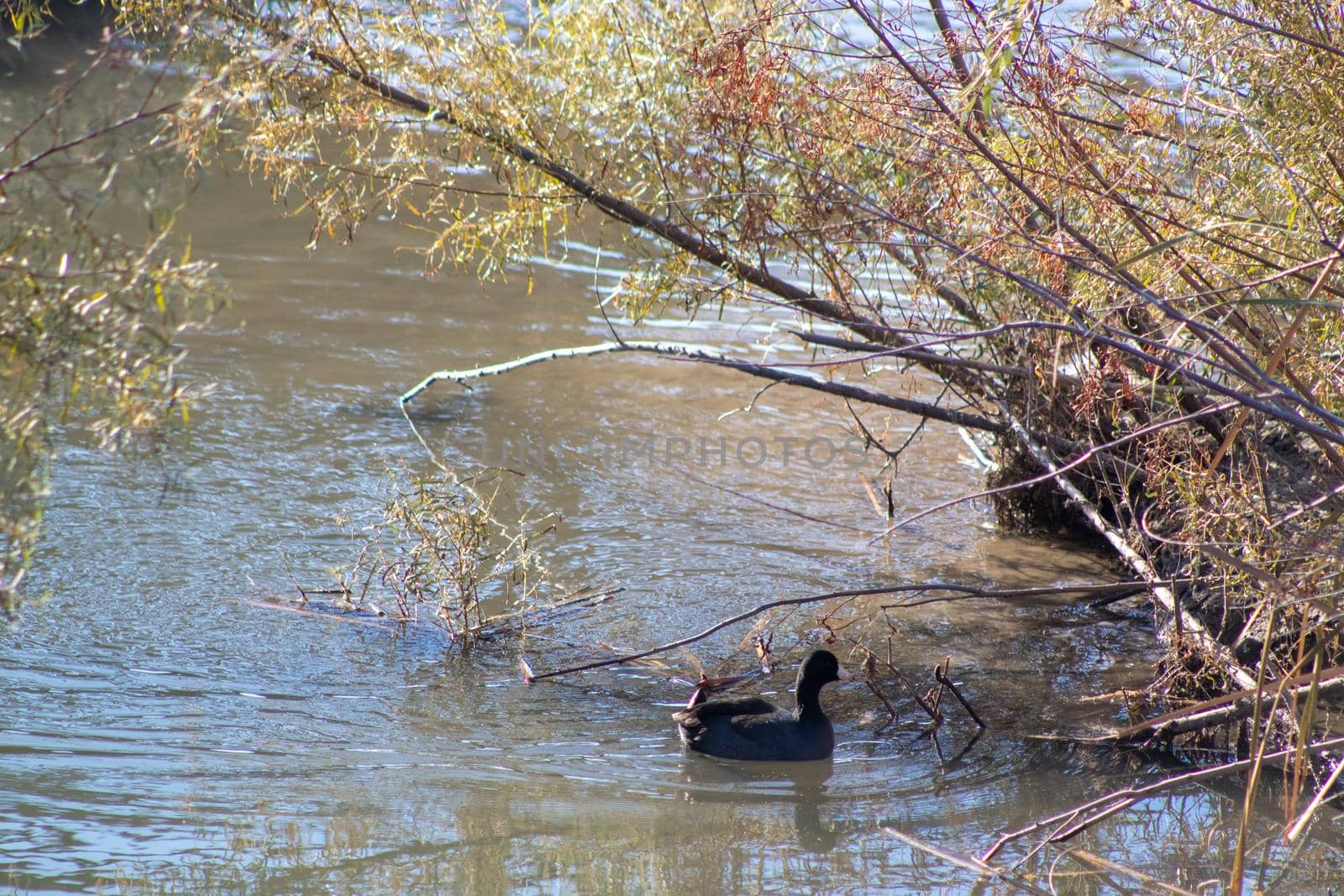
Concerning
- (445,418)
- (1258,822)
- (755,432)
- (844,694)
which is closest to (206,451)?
(445,418)

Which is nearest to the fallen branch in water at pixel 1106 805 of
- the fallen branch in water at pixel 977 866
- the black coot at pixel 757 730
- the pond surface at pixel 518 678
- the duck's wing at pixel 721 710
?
the fallen branch in water at pixel 977 866

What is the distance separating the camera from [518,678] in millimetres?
6445

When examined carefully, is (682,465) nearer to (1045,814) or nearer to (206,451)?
(206,451)

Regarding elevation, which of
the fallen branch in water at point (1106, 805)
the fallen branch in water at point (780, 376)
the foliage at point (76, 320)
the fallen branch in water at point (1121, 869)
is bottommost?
the fallen branch in water at point (1121, 869)

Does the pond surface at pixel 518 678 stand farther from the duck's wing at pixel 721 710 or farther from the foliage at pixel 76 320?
the foliage at pixel 76 320

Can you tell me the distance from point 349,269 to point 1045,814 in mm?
10433

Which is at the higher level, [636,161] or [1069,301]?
[636,161]

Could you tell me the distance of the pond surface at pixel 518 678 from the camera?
4.73 metres

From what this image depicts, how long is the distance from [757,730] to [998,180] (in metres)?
2.83

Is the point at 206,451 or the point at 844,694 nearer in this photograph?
the point at 844,694

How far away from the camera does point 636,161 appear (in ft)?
24.3

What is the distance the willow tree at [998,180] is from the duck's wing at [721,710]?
160 centimetres

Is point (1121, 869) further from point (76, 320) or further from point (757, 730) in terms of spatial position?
point (76, 320)

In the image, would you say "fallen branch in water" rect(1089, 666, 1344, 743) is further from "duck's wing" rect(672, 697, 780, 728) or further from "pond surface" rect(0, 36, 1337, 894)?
"duck's wing" rect(672, 697, 780, 728)
